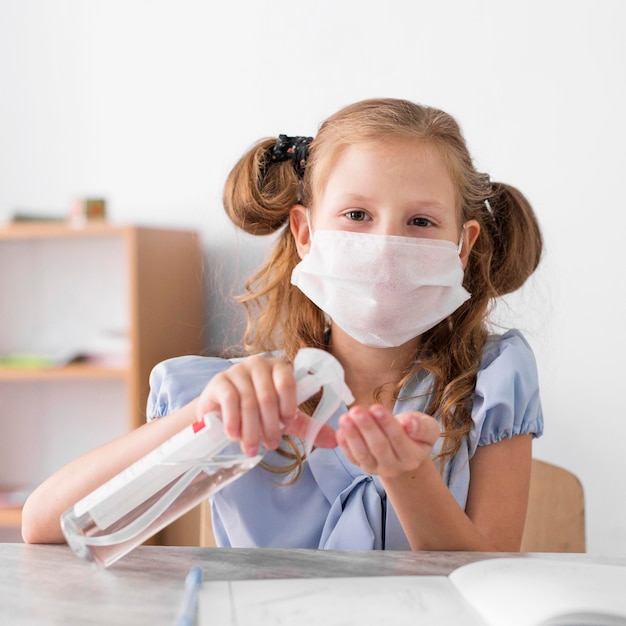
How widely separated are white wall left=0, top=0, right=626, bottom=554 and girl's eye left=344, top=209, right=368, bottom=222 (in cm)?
88

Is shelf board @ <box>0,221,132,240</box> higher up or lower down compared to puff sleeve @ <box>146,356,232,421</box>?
higher up

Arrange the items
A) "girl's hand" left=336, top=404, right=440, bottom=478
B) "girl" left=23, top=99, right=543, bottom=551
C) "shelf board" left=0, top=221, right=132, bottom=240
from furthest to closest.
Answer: "shelf board" left=0, top=221, right=132, bottom=240, "girl" left=23, top=99, right=543, bottom=551, "girl's hand" left=336, top=404, right=440, bottom=478

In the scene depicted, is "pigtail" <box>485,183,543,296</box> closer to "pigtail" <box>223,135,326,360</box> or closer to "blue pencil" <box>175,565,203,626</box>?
"pigtail" <box>223,135,326,360</box>

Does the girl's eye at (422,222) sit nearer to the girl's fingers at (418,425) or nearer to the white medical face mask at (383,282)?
the white medical face mask at (383,282)

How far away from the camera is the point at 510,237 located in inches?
45.5

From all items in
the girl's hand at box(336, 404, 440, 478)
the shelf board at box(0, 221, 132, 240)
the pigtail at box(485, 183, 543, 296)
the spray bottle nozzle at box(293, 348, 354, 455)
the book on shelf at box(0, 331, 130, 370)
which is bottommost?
the book on shelf at box(0, 331, 130, 370)

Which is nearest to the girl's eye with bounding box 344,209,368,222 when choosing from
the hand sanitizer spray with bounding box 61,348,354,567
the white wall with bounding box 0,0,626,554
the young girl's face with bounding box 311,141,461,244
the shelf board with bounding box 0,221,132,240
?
the young girl's face with bounding box 311,141,461,244

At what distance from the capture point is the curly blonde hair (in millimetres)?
1018

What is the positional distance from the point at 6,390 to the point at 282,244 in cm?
140

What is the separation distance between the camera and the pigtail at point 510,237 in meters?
1.15

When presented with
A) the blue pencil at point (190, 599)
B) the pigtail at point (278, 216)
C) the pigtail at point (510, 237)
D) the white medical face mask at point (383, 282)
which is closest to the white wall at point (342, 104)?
the pigtail at point (510, 237)

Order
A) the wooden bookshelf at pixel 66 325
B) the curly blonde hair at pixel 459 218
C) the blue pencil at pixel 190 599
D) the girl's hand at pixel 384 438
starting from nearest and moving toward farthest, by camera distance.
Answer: the blue pencil at pixel 190 599 → the girl's hand at pixel 384 438 → the curly blonde hair at pixel 459 218 → the wooden bookshelf at pixel 66 325

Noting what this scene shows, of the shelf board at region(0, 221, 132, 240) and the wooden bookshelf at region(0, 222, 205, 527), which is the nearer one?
the shelf board at region(0, 221, 132, 240)

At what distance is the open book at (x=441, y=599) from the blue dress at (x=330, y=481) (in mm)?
315
